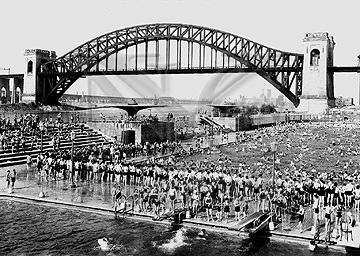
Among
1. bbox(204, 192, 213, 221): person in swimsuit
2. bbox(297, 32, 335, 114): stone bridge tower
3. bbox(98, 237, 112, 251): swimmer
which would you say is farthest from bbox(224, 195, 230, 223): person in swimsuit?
bbox(297, 32, 335, 114): stone bridge tower

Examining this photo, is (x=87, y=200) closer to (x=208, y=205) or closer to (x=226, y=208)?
(x=208, y=205)

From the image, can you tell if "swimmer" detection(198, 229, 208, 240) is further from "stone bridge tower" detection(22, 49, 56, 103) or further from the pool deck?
"stone bridge tower" detection(22, 49, 56, 103)

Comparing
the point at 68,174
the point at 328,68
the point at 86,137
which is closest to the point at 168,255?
A: the point at 68,174

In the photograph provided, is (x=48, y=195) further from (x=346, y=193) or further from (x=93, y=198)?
(x=346, y=193)

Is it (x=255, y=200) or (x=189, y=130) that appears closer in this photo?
(x=255, y=200)

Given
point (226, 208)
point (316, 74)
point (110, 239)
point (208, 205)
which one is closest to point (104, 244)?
point (110, 239)

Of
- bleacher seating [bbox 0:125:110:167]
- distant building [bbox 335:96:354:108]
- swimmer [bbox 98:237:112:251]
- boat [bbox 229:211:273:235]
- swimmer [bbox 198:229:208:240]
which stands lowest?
swimmer [bbox 98:237:112:251]

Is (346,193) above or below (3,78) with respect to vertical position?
below
